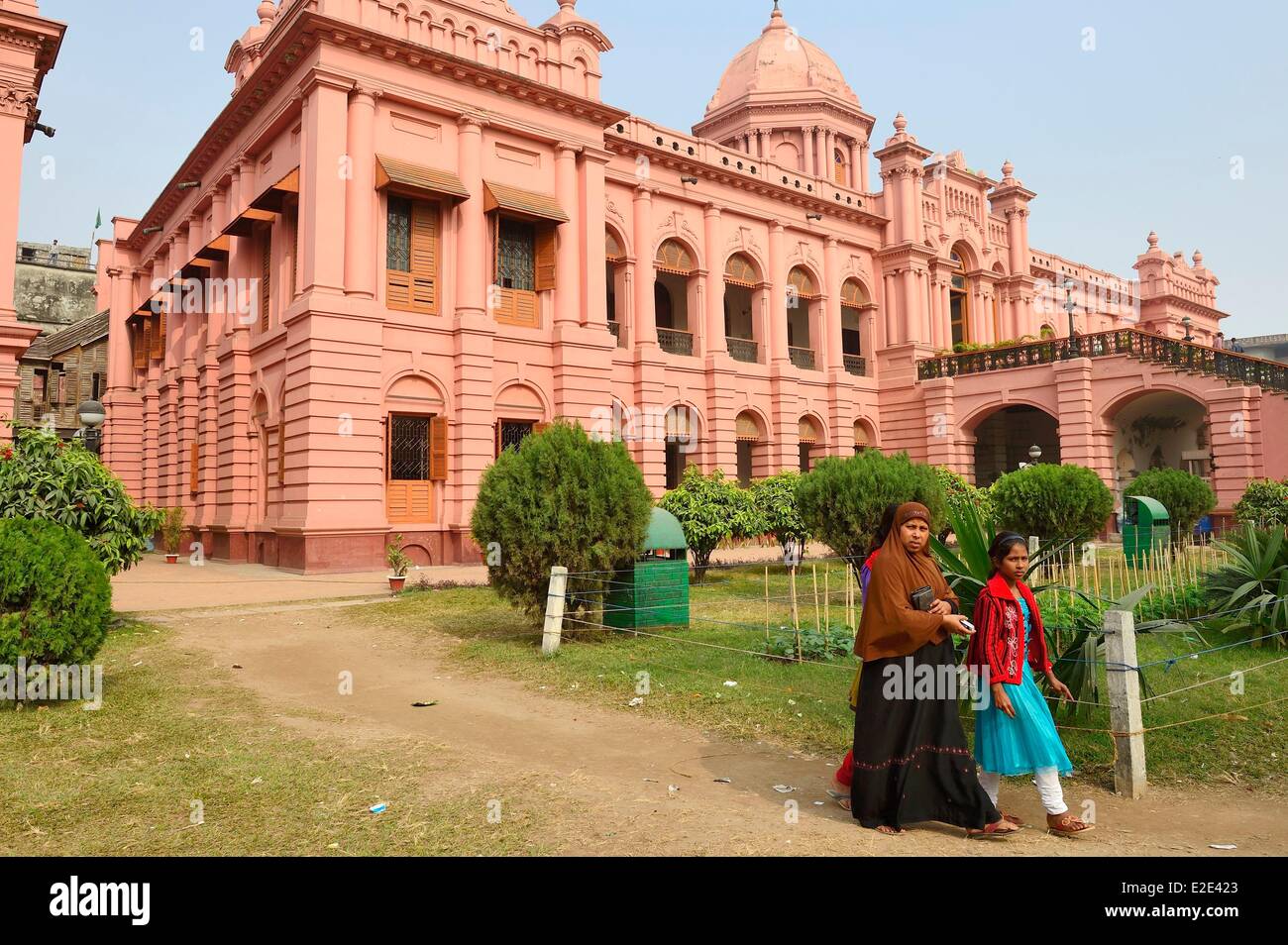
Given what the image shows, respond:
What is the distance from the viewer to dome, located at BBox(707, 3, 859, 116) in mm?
35125

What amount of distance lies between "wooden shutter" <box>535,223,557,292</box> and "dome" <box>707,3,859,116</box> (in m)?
18.9

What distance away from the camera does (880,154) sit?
29.6 metres

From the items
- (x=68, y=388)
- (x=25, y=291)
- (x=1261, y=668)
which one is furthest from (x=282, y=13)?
(x=25, y=291)

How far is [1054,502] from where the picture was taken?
625 inches

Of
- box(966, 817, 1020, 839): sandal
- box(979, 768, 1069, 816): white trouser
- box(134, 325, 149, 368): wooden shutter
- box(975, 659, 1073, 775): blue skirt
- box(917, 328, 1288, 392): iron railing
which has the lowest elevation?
box(966, 817, 1020, 839): sandal

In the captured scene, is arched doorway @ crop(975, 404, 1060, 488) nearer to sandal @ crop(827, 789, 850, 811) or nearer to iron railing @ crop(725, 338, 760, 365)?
iron railing @ crop(725, 338, 760, 365)

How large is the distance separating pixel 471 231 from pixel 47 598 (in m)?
13.8

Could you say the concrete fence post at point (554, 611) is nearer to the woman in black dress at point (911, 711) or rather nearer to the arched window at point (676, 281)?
the woman in black dress at point (911, 711)

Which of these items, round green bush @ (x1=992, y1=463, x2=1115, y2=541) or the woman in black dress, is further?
round green bush @ (x1=992, y1=463, x2=1115, y2=541)

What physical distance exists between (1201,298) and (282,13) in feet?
154

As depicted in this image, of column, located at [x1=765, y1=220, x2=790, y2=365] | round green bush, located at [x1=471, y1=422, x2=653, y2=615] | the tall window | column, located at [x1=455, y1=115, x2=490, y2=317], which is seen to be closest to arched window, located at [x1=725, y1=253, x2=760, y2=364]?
column, located at [x1=765, y1=220, x2=790, y2=365]

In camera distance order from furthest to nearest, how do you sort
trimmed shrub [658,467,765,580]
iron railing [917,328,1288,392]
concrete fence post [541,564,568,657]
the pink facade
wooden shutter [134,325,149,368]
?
wooden shutter [134,325,149,368]
iron railing [917,328,1288,392]
the pink facade
trimmed shrub [658,467,765,580]
concrete fence post [541,564,568,657]

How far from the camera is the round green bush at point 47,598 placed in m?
6.30
